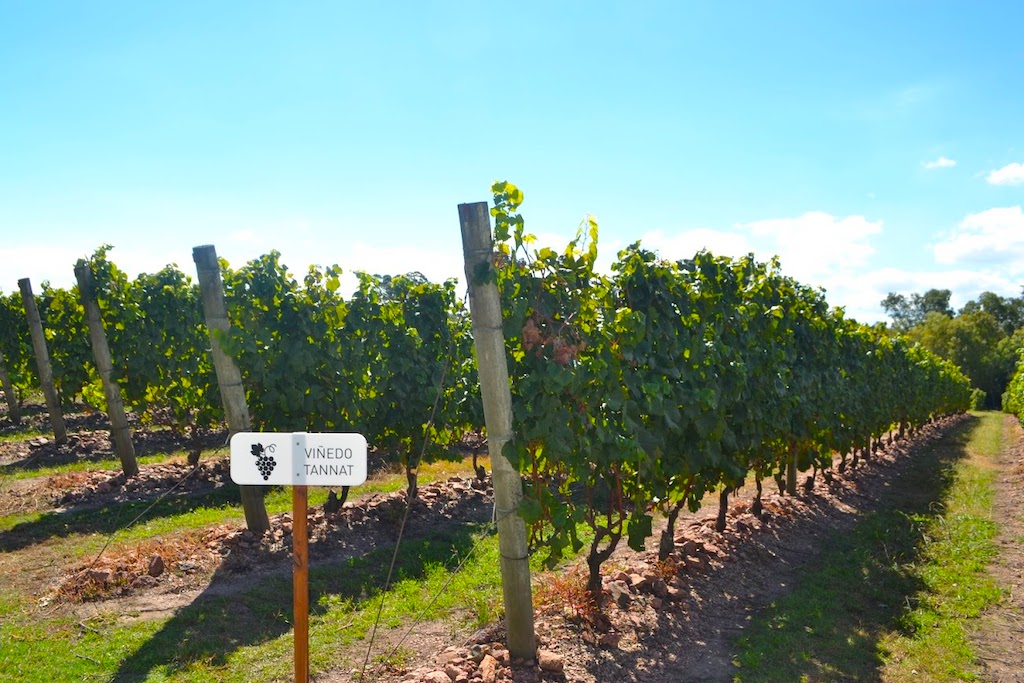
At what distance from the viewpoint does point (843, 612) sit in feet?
19.4

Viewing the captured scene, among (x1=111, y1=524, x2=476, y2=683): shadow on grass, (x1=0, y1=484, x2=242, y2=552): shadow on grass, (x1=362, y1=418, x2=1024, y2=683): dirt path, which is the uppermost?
(x1=0, y1=484, x2=242, y2=552): shadow on grass

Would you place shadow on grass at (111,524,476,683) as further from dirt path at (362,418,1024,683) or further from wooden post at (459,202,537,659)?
wooden post at (459,202,537,659)

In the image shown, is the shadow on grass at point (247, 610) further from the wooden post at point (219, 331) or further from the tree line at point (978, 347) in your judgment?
the tree line at point (978, 347)

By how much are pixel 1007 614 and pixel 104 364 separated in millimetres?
9577

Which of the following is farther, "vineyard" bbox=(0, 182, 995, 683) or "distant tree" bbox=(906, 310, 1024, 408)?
"distant tree" bbox=(906, 310, 1024, 408)

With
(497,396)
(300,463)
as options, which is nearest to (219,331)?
(497,396)

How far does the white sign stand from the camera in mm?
3074

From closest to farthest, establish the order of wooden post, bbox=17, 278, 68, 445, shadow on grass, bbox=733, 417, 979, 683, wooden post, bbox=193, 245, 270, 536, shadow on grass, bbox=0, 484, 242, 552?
shadow on grass, bbox=733, 417, 979, 683 → wooden post, bbox=193, 245, 270, 536 → shadow on grass, bbox=0, 484, 242, 552 → wooden post, bbox=17, 278, 68, 445

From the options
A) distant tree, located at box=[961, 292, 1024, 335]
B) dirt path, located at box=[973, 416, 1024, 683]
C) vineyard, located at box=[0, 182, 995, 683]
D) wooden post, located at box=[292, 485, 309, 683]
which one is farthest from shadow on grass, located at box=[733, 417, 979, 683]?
distant tree, located at box=[961, 292, 1024, 335]

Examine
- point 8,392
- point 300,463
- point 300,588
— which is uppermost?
point 8,392

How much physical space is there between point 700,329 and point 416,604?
301cm

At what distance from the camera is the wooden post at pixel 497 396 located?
13.1 ft

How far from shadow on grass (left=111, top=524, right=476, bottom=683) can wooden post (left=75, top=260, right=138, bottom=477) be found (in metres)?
4.19

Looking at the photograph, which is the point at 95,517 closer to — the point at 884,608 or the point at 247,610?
the point at 247,610
